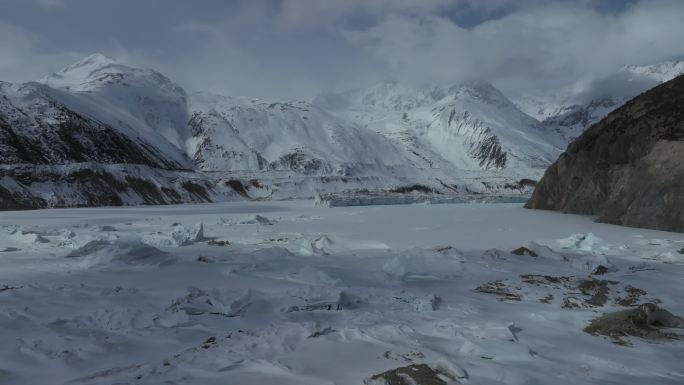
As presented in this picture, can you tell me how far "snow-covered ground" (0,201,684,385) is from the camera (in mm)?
4770

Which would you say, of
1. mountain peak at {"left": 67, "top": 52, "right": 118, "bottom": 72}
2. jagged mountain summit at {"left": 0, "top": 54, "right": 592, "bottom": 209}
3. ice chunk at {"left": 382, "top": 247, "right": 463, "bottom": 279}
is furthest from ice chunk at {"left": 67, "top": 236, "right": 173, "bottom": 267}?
mountain peak at {"left": 67, "top": 52, "right": 118, "bottom": 72}

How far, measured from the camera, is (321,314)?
22.7ft

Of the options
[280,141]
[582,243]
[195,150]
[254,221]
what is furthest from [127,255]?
[280,141]

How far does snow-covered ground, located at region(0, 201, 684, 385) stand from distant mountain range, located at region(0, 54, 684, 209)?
3791cm

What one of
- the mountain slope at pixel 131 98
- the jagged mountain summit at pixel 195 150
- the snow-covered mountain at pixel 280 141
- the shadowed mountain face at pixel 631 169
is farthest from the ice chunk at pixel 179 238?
the snow-covered mountain at pixel 280 141

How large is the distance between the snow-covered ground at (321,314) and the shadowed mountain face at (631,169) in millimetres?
5679

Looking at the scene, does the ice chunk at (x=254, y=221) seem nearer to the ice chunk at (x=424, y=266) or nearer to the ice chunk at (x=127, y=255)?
the ice chunk at (x=127, y=255)

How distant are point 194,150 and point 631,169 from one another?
11213 centimetres

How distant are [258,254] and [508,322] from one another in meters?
6.93

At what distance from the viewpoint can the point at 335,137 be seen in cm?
14700

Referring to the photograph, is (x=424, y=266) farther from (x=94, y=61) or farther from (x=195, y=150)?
(x=94, y=61)

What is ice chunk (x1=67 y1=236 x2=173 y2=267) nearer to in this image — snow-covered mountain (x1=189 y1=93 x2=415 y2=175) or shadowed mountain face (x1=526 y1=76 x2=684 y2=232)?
shadowed mountain face (x1=526 y1=76 x2=684 y2=232)

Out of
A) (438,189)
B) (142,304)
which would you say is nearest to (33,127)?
(438,189)

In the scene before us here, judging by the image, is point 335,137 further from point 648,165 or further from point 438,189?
point 648,165
